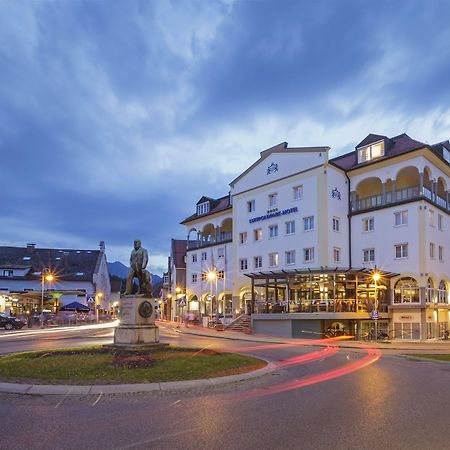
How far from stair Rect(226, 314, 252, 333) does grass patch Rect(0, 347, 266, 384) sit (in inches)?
1031

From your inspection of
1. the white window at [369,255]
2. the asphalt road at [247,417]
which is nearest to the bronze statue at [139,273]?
the asphalt road at [247,417]

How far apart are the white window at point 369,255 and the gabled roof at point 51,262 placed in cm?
5391

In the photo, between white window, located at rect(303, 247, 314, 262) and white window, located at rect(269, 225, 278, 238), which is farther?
white window, located at rect(269, 225, 278, 238)

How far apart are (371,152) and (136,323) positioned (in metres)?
31.0

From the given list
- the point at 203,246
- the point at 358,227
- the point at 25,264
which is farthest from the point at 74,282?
the point at 358,227

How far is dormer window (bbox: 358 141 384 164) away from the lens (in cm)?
4291

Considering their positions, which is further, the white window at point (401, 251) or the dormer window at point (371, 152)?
the dormer window at point (371, 152)

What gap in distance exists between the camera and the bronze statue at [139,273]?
2038cm

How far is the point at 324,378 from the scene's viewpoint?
48.1 ft

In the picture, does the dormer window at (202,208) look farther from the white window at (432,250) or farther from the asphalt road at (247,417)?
the asphalt road at (247,417)

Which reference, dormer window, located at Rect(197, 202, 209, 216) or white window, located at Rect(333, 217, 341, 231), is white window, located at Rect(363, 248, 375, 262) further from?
dormer window, located at Rect(197, 202, 209, 216)

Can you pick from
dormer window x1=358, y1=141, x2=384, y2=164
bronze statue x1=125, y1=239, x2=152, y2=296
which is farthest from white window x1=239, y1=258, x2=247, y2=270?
bronze statue x1=125, y1=239, x2=152, y2=296

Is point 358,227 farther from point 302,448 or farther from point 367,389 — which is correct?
point 302,448

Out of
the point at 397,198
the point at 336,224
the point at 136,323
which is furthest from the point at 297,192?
the point at 136,323
